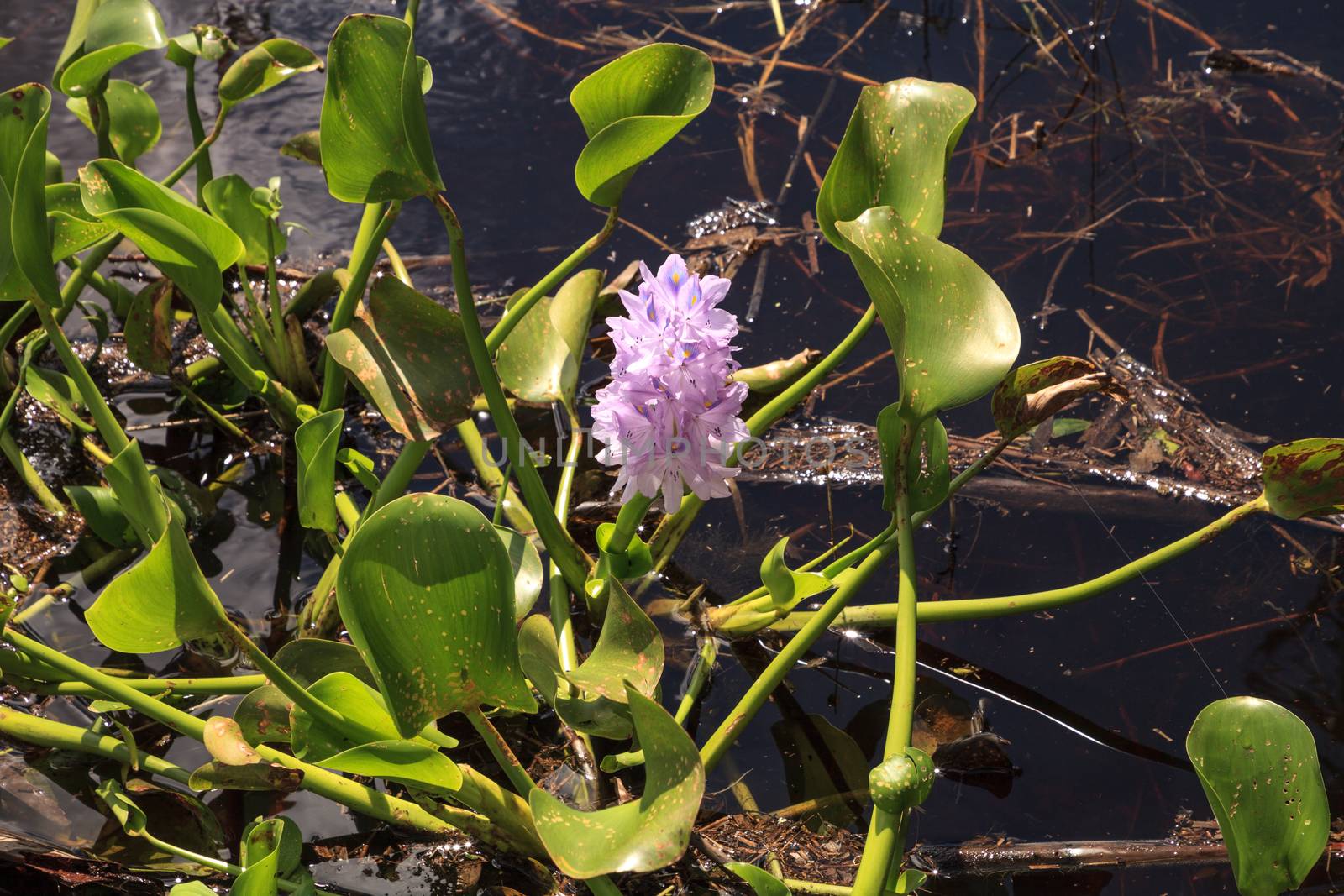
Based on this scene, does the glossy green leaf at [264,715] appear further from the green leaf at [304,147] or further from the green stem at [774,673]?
the green leaf at [304,147]

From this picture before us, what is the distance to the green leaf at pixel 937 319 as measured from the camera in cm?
99

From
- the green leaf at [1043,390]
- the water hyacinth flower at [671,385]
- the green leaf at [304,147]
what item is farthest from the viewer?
the green leaf at [304,147]

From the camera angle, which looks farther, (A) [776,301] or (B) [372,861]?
(A) [776,301]

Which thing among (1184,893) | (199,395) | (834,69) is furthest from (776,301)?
(1184,893)

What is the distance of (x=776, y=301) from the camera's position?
1.88 m

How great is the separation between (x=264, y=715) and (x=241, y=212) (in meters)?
0.79

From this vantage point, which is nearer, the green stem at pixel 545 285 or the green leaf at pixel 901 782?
the green leaf at pixel 901 782

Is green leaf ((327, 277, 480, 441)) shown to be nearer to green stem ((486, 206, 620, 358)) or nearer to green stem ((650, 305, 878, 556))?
green stem ((486, 206, 620, 358))

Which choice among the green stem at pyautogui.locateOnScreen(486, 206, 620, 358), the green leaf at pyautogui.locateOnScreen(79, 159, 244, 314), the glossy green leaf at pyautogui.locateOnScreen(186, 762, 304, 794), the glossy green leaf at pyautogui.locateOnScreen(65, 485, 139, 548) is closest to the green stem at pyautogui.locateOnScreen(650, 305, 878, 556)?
the green stem at pyautogui.locateOnScreen(486, 206, 620, 358)

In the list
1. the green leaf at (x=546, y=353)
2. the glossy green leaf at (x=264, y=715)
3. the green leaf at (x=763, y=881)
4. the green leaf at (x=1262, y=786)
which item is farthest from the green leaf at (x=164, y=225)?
the green leaf at (x=1262, y=786)

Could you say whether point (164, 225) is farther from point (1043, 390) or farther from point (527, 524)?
point (1043, 390)

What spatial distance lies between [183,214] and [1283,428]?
1524mm

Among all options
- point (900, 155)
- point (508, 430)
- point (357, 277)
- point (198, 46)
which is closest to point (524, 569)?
point (508, 430)

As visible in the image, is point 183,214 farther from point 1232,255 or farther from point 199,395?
point 1232,255
